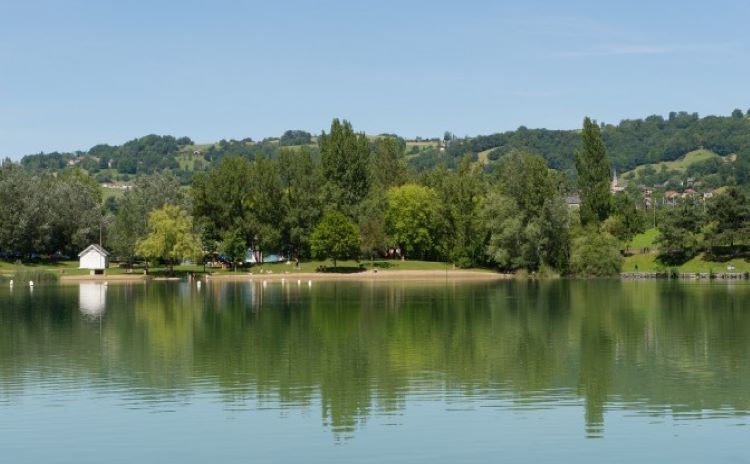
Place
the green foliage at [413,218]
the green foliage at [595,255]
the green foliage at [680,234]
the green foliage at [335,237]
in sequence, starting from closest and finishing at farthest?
the green foliage at [595,255]
the green foliage at [680,234]
the green foliage at [335,237]
the green foliage at [413,218]

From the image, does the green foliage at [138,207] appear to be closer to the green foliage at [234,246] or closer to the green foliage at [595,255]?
the green foliage at [234,246]

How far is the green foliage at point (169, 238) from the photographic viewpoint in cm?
11831

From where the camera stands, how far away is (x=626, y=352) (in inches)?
1737

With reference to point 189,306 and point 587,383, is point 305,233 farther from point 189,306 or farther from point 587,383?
point 587,383

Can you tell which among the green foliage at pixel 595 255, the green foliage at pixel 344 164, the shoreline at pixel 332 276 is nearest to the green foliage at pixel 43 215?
the shoreline at pixel 332 276

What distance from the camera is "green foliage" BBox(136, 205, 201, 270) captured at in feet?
388

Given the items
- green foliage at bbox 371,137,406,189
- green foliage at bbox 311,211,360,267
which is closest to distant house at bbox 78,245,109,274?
green foliage at bbox 311,211,360,267

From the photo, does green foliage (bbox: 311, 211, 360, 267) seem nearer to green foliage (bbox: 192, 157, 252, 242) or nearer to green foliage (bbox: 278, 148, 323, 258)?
green foliage (bbox: 278, 148, 323, 258)

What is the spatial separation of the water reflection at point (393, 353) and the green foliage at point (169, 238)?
121ft

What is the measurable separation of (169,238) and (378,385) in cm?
8690

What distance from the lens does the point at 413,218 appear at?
131500mm

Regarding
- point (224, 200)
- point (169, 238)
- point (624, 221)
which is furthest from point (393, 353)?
point (624, 221)

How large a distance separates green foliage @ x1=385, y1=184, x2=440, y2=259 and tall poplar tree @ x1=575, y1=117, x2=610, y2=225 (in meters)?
18.7

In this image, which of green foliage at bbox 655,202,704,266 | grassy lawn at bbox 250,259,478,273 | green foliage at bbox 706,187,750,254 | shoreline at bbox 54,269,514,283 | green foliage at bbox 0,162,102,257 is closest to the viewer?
green foliage at bbox 706,187,750,254
